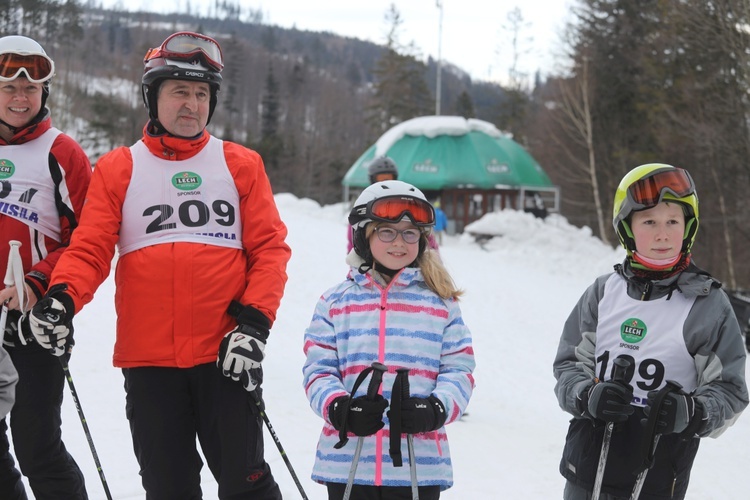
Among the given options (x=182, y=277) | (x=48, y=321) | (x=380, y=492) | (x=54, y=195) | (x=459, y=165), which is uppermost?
(x=54, y=195)

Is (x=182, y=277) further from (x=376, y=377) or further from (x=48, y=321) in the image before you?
(x=376, y=377)

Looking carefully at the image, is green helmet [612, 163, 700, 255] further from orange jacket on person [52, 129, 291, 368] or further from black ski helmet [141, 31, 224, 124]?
black ski helmet [141, 31, 224, 124]

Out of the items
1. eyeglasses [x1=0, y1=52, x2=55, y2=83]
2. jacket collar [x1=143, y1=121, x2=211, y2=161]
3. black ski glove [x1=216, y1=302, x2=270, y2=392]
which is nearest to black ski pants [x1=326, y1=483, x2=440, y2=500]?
black ski glove [x1=216, y1=302, x2=270, y2=392]

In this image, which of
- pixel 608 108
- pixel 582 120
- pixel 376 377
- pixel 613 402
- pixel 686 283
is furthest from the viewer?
pixel 608 108

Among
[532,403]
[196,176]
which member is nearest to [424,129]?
[532,403]

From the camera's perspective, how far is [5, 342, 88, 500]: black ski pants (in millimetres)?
3082

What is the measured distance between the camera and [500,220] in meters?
20.4

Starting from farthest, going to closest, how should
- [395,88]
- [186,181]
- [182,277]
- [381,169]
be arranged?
[395,88] < [381,169] < [186,181] < [182,277]

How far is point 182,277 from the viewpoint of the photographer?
286 cm

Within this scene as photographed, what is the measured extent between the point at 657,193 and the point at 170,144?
193cm

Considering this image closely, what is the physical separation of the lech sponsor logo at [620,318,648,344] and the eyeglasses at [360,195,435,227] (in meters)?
0.85

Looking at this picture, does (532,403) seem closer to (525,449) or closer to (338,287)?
(525,449)

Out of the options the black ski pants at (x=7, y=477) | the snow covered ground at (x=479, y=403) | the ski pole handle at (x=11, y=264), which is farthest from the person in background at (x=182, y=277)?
the snow covered ground at (x=479, y=403)

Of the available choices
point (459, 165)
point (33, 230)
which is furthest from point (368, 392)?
point (459, 165)
